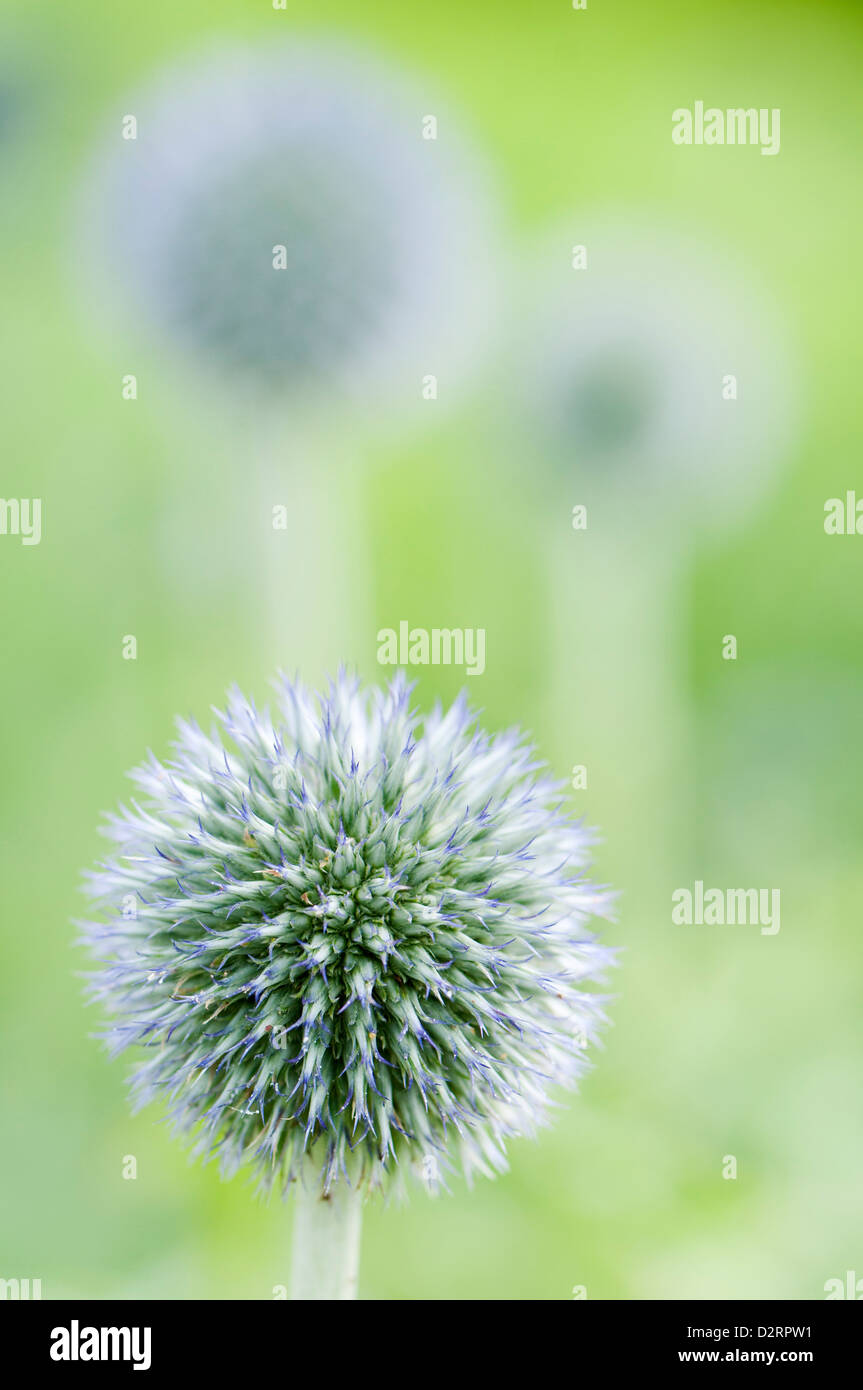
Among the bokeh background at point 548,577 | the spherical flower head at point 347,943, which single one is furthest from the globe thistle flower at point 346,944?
the bokeh background at point 548,577

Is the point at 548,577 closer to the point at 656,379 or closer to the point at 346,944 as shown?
the point at 656,379

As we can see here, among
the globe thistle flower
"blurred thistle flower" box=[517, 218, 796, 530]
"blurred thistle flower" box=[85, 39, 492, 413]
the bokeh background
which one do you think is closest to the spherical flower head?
the globe thistle flower

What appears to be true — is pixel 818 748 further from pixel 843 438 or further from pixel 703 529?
pixel 843 438

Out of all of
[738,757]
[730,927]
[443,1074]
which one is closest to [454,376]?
[738,757]

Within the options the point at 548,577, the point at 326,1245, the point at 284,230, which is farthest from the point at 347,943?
the point at 548,577

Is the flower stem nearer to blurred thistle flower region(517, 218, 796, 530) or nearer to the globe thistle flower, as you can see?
the globe thistle flower
